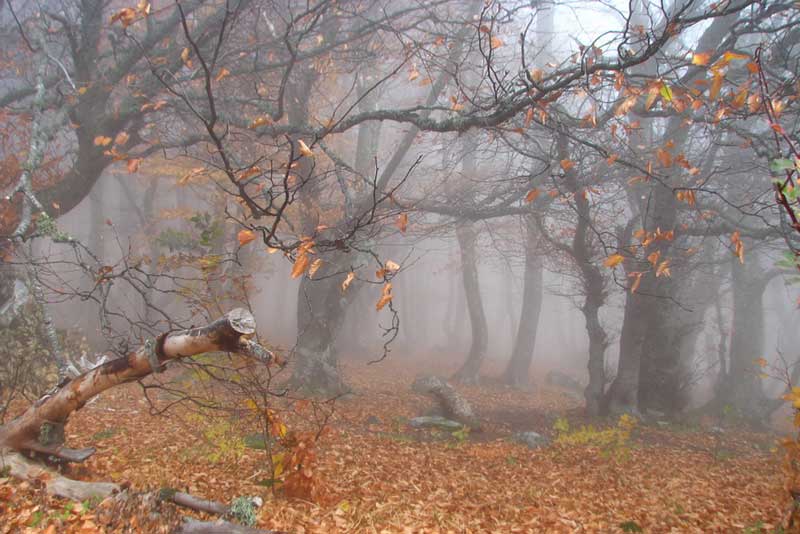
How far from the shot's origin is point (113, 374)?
11.7ft

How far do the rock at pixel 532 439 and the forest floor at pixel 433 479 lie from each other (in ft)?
0.49

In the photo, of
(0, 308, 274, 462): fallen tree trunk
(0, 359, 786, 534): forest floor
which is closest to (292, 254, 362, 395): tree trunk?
(0, 359, 786, 534): forest floor

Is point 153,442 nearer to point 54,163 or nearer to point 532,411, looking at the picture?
point 54,163

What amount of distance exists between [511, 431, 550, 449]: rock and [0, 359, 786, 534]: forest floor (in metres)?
0.15

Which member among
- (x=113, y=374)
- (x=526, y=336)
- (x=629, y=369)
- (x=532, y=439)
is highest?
(x=526, y=336)

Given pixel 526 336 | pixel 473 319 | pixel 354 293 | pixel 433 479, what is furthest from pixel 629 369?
pixel 473 319

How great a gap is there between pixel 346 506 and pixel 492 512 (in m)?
1.33

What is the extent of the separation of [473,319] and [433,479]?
11193 millimetres

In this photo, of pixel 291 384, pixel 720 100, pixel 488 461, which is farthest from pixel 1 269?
pixel 720 100

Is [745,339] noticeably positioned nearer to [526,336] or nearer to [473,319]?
[526,336]

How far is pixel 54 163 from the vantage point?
8820mm

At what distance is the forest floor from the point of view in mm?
3932

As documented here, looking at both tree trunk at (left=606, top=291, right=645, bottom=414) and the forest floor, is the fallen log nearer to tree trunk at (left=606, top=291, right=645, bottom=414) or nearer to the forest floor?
the forest floor

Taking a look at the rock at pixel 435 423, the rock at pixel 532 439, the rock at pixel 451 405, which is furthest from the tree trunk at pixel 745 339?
the rock at pixel 435 423
